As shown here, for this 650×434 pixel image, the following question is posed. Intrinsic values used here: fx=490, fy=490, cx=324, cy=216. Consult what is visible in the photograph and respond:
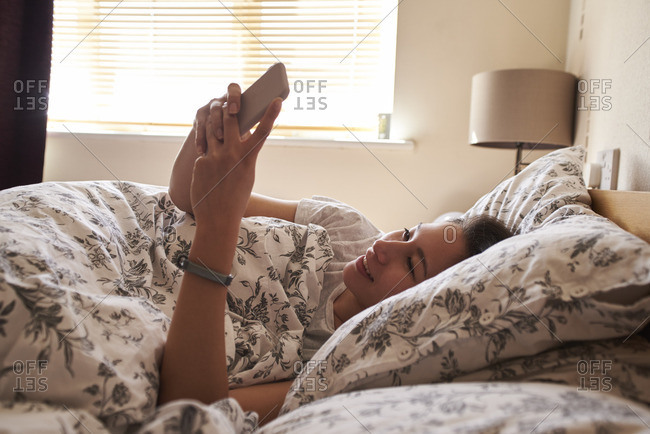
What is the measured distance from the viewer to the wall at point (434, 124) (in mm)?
2262

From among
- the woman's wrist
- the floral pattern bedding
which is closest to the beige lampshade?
the floral pattern bedding

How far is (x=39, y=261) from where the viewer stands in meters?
0.56

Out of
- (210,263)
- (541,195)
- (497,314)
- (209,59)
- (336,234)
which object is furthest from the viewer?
(209,59)

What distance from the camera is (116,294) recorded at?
67cm

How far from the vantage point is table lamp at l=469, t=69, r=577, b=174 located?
1.78 meters

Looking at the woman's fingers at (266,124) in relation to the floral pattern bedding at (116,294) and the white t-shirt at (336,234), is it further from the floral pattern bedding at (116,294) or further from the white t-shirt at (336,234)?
the white t-shirt at (336,234)

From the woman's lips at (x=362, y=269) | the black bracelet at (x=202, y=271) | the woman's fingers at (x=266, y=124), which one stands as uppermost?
the woman's fingers at (x=266, y=124)

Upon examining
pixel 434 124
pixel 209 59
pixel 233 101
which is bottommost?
pixel 233 101

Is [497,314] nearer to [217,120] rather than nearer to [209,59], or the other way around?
[217,120]

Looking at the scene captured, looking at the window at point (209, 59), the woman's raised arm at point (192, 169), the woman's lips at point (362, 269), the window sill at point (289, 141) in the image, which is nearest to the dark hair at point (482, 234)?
the woman's lips at point (362, 269)

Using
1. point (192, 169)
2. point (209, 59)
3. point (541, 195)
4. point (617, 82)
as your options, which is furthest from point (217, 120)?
point (209, 59)

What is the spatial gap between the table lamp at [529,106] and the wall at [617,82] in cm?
6

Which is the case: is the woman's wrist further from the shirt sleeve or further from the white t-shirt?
the shirt sleeve

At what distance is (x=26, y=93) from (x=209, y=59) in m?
0.95
